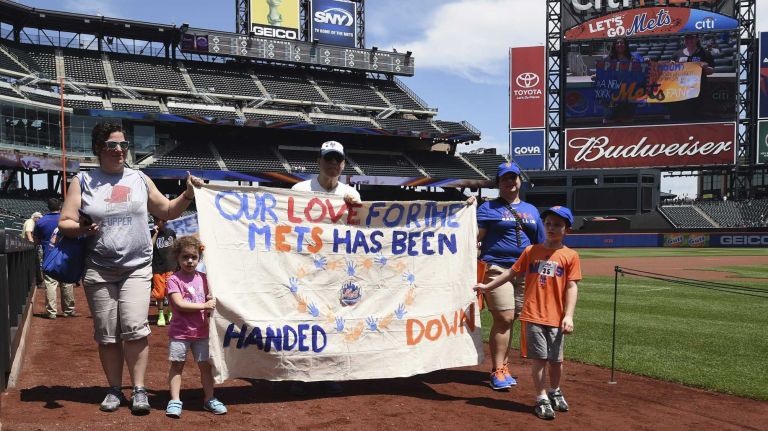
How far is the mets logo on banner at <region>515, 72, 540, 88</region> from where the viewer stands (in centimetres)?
5303

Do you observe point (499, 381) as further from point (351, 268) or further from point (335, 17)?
point (335, 17)

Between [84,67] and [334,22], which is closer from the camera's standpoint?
[84,67]

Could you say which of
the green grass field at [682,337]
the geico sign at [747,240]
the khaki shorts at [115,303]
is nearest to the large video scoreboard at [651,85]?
the geico sign at [747,240]

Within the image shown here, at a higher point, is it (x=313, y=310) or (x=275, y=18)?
(x=275, y=18)

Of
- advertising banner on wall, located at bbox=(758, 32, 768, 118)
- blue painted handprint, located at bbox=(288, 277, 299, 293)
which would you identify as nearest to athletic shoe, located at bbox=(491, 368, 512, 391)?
blue painted handprint, located at bbox=(288, 277, 299, 293)

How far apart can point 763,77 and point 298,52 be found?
125 ft

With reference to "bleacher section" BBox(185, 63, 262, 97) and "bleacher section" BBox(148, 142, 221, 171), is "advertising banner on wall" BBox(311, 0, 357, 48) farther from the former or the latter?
"bleacher section" BBox(148, 142, 221, 171)

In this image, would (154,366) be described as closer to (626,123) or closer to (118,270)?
(118,270)

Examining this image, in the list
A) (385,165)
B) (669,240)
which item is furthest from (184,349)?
(669,240)

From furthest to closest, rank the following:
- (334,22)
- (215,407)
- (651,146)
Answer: (334,22)
(651,146)
(215,407)

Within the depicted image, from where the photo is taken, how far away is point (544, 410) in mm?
4746

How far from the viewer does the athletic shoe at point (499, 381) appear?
5645mm

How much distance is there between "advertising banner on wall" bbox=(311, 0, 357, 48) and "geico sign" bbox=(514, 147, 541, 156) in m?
16.8

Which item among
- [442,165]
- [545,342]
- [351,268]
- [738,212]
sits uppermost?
[442,165]
